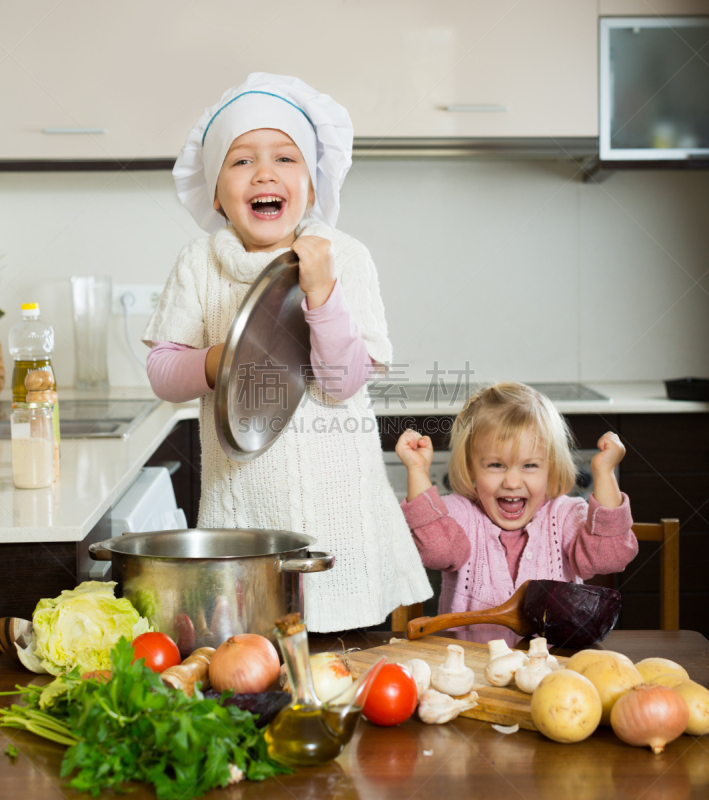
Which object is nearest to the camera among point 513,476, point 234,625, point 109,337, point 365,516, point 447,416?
point 234,625

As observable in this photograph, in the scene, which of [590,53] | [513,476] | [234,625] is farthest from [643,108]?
[234,625]

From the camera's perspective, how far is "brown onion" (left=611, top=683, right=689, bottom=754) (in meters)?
0.56

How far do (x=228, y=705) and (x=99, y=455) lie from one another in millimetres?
992

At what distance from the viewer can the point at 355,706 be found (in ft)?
1.77

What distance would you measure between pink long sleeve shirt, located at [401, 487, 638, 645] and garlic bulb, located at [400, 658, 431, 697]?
486mm

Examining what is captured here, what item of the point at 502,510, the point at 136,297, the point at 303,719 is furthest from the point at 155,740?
the point at 136,297

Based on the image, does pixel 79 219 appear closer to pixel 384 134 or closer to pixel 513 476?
pixel 384 134

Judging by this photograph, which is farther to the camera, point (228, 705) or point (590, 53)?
point (590, 53)

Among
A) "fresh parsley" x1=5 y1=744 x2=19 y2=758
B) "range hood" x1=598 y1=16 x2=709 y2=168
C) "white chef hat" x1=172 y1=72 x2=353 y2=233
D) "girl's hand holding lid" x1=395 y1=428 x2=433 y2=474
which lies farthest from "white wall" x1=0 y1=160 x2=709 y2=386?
"fresh parsley" x1=5 y1=744 x2=19 y2=758

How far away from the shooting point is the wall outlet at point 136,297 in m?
2.42

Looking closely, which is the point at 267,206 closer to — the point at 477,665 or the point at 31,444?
the point at 31,444

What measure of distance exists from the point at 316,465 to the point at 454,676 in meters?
0.40

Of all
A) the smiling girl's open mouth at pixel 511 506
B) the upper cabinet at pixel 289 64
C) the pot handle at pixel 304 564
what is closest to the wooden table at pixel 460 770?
the pot handle at pixel 304 564

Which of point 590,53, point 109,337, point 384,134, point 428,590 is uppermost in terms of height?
point 590,53
